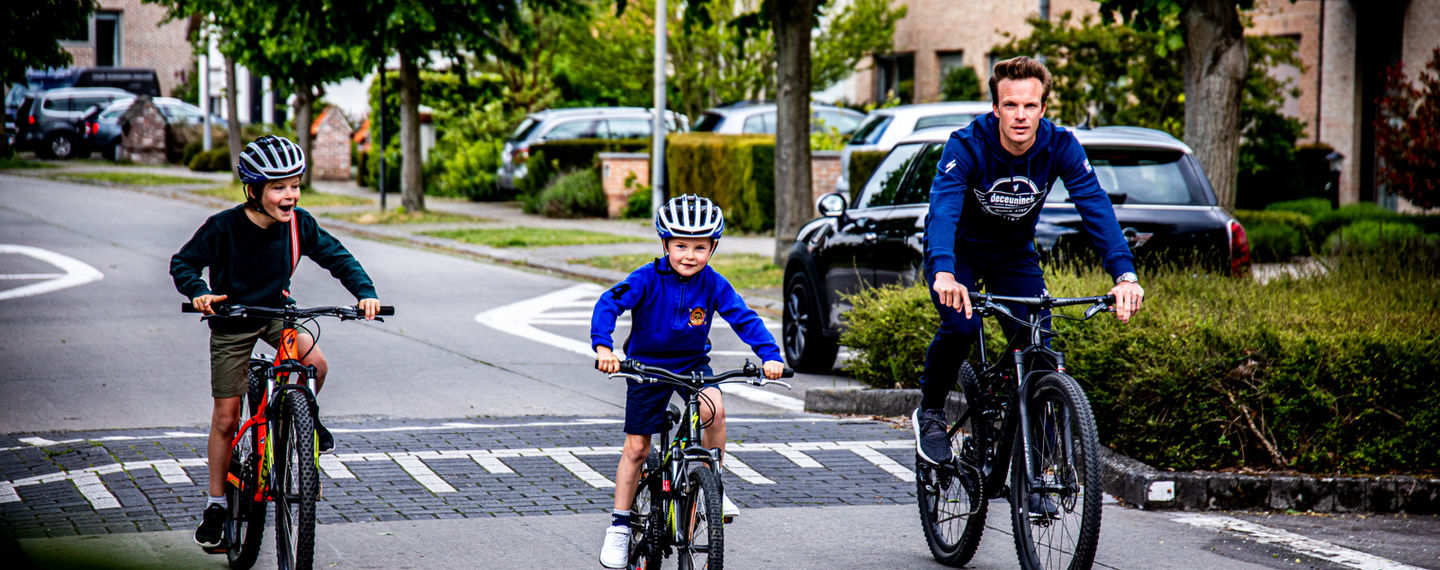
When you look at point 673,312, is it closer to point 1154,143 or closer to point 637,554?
point 637,554

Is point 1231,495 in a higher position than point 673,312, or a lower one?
lower

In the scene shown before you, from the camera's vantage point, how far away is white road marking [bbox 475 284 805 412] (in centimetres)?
943

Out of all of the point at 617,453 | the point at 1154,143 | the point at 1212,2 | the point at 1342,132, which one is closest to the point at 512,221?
the point at 1342,132

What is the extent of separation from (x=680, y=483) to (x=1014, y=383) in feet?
3.92

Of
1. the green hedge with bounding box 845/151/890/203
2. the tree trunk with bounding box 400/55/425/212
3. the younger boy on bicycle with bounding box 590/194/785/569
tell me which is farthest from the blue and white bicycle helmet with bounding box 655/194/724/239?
the tree trunk with bounding box 400/55/425/212

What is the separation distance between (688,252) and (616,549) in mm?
905

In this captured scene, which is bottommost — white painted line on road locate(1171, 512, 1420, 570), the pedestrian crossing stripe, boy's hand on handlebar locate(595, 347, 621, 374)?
white painted line on road locate(1171, 512, 1420, 570)

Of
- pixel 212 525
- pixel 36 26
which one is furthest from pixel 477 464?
pixel 36 26

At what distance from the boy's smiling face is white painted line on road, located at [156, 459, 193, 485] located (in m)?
2.69

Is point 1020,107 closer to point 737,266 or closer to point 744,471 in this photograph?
point 744,471

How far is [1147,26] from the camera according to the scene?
12.6 metres

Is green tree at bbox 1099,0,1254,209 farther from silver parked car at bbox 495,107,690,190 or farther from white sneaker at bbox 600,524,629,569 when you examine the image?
silver parked car at bbox 495,107,690,190

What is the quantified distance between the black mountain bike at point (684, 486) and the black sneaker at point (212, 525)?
1423 mm

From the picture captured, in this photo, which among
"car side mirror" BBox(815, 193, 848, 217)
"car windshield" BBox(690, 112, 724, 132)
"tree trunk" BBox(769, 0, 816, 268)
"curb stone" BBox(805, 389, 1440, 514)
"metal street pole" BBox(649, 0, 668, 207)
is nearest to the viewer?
"curb stone" BBox(805, 389, 1440, 514)
